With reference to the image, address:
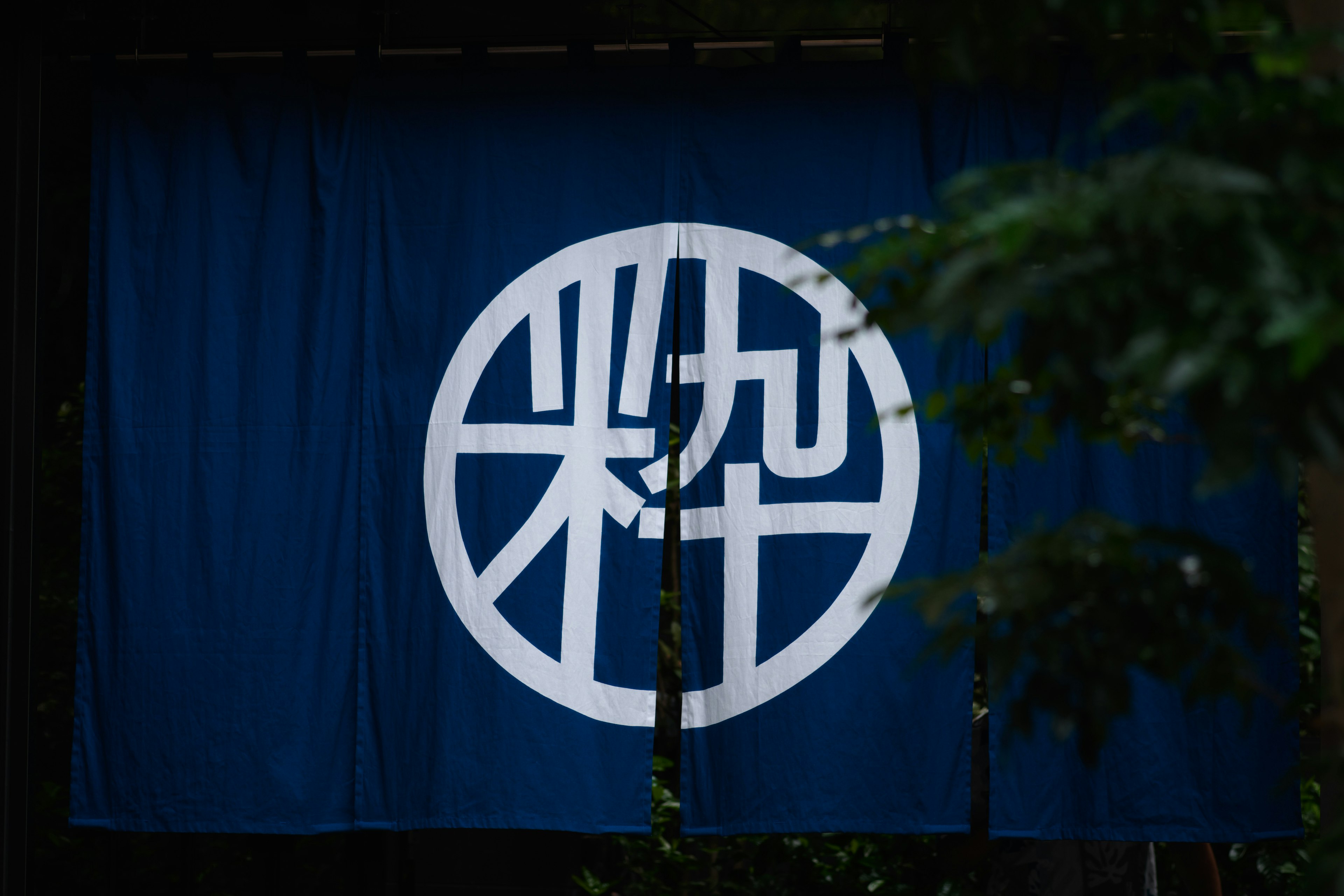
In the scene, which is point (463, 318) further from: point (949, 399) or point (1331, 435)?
point (1331, 435)

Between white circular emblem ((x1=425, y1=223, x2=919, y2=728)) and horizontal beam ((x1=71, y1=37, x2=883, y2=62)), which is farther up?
horizontal beam ((x1=71, y1=37, x2=883, y2=62))

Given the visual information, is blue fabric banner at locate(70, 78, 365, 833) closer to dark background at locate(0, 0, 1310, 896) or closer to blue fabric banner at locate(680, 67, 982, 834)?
dark background at locate(0, 0, 1310, 896)

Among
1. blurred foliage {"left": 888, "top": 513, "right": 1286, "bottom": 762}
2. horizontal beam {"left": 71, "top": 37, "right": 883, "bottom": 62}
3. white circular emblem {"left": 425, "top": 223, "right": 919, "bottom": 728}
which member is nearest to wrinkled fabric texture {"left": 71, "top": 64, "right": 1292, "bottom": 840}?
white circular emblem {"left": 425, "top": 223, "right": 919, "bottom": 728}

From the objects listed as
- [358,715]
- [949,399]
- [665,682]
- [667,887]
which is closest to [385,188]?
[358,715]

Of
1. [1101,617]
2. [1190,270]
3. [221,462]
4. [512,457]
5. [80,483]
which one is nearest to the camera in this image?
[1190,270]

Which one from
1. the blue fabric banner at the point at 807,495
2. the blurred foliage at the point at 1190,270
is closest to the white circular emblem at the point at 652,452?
the blue fabric banner at the point at 807,495

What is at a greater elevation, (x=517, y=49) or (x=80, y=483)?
(x=517, y=49)

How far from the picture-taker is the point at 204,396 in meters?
5.04

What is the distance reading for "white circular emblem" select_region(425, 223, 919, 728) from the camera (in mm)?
4750

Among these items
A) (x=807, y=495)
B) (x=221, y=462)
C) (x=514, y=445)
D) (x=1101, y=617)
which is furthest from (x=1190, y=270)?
(x=221, y=462)

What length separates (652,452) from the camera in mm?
4840

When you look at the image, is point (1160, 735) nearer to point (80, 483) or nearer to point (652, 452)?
point (652, 452)

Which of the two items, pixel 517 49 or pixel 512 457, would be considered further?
pixel 517 49

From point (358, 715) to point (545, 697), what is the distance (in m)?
0.73
